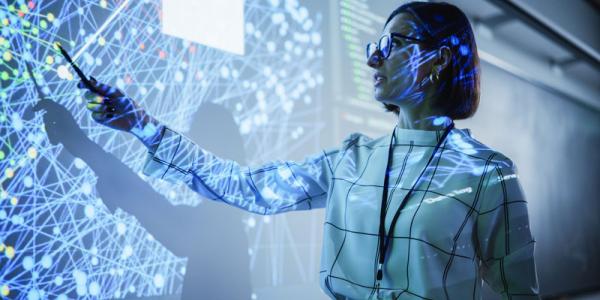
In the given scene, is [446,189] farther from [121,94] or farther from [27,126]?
[27,126]

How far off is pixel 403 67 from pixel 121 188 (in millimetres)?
613

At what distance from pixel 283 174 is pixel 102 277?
0.41 meters

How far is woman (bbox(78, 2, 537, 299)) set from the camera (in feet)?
2.47

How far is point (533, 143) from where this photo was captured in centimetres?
269

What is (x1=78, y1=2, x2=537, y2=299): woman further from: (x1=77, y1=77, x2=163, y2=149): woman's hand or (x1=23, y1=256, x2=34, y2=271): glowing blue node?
(x1=23, y1=256, x2=34, y2=271): glowing blue node

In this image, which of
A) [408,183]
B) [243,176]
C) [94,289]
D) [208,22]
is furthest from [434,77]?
[94,289]

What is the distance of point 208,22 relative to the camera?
3.36 ft

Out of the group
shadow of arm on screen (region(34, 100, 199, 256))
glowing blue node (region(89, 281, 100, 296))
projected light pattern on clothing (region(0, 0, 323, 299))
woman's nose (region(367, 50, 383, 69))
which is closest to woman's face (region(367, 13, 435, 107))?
woman's nose (region(367, 50, 383, 69))

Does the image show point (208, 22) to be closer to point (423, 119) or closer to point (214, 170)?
point (214, 170)

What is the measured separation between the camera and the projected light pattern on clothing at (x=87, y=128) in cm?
74

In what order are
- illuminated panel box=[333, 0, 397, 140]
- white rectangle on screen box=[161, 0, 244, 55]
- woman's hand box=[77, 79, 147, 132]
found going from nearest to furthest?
woman's hand box=[77, 79, 147, 132] < white rectangle on screen box=[161, 0, 244, 55] < illuminated panel box=[333, 0, 397, 140]

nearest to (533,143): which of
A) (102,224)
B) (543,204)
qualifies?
(543,204)

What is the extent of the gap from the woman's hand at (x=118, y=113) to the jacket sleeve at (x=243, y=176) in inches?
0.9

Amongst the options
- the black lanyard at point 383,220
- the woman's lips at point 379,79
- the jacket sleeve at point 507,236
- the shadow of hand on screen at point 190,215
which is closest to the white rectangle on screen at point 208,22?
the shadow of hand on screen at point 190,215
